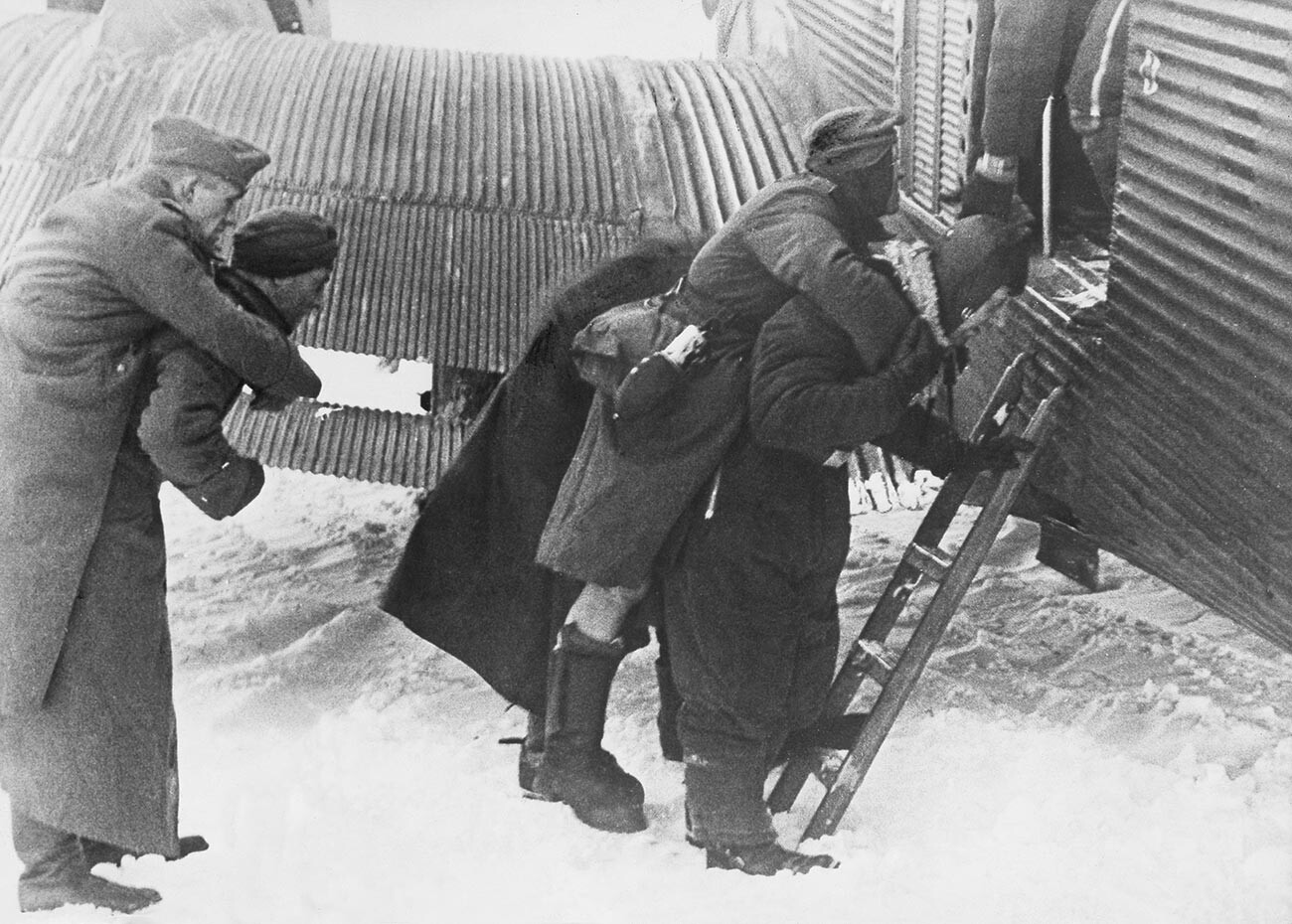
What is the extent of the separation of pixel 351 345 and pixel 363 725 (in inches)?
35.3

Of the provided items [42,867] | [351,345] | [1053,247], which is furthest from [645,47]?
[42,867]

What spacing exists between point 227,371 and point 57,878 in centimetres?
99

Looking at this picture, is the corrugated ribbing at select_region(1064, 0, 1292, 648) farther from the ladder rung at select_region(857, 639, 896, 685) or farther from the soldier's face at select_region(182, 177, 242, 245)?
the soldier's face at select_region(182, 177, 242, 245)

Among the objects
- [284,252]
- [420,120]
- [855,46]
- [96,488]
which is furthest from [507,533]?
[855,46]

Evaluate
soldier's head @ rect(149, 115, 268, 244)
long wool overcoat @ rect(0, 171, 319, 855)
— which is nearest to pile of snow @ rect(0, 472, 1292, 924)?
long wool overcoat @ rect(0, 171, 319, 855)

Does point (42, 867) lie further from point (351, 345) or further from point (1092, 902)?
point (1092, 902)

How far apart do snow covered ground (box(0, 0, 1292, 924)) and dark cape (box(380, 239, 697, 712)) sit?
33 centimetres

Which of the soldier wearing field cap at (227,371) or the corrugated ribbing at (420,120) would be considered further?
the corrugated ribbing at (420,120)

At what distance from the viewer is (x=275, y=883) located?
3021 mm

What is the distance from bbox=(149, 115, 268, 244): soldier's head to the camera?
111 inches

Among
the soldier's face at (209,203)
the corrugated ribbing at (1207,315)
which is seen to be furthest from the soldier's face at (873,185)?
the soldier's face at (209,203)

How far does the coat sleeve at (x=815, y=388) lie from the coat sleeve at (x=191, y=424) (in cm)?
96

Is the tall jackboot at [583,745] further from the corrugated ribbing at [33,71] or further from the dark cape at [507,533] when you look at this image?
the corrugated ribbing at [33,71]

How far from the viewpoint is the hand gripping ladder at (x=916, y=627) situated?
9.91ft
